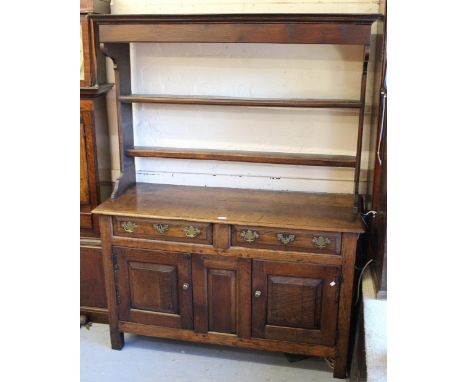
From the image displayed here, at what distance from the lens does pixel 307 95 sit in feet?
7.93

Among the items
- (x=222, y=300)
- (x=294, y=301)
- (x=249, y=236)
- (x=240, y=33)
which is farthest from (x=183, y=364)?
(x=240, y=33)

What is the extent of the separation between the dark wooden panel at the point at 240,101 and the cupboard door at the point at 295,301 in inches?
29.3

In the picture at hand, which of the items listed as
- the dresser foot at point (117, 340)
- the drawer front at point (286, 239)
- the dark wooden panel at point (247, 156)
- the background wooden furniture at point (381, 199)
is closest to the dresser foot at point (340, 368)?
the background wooden furniture at point (381, 199)

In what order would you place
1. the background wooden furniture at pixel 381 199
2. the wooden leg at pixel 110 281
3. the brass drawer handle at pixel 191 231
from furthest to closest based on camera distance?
the wooden leg at pixel 110 281, the brass drawer handle at pixel 191 231, the background wooden furniture at pixel 381 199

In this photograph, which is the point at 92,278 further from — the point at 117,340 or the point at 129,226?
the point at 129,226

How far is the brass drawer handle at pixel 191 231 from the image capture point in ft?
7.27

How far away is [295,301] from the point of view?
2227 mm

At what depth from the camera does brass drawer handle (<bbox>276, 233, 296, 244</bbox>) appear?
2137 millimetres

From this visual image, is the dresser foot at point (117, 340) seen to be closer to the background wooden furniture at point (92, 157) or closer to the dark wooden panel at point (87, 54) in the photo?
the background wooden furniture at point (92, 157)

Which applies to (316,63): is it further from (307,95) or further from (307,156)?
(307,156)

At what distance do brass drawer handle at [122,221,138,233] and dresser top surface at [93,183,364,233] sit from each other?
0.06m

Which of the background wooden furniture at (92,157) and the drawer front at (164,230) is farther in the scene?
the background wooden furniture at (92,157)
